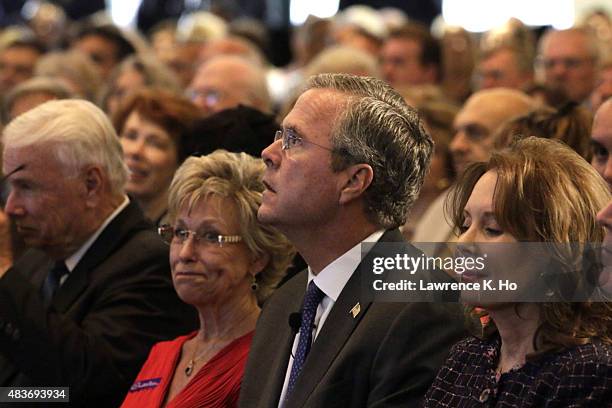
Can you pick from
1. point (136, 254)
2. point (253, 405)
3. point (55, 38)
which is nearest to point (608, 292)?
point (253, 405)

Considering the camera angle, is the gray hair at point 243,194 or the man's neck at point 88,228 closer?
the gray hair at point 243,194

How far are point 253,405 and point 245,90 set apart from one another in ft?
11.1

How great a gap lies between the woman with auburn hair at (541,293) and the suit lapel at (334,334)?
13.7 inches

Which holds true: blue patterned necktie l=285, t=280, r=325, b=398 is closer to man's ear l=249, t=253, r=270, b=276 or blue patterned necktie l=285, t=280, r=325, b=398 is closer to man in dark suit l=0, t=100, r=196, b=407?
man's ear l=249, t=253, r=270, b=276

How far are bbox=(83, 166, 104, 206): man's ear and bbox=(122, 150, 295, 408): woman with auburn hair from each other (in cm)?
61

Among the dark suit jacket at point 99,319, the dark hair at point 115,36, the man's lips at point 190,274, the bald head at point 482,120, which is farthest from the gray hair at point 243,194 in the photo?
the dark hair at point 115,36

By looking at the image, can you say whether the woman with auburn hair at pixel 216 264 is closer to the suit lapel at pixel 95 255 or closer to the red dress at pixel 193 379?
the red dress at pixel 193 379

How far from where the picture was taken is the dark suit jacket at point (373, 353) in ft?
10.5

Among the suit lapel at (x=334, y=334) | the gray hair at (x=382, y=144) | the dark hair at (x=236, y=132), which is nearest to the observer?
the suit lapel at (x=334, y=334)

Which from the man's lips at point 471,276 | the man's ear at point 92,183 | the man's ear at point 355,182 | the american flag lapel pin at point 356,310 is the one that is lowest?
the man's ear at point 92,183

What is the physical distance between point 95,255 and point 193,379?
835 mm

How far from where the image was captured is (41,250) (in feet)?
15.4

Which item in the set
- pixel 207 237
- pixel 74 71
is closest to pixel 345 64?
pixel 74 71

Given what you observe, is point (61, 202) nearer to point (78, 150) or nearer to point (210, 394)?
point (78, 150)
